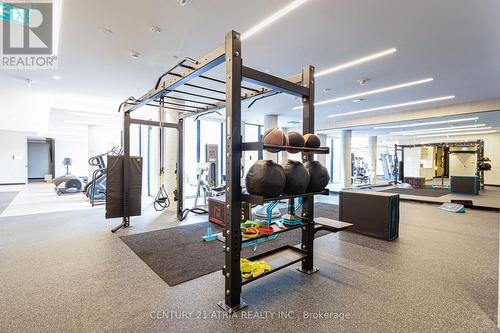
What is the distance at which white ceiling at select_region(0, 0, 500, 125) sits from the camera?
286 centimetres

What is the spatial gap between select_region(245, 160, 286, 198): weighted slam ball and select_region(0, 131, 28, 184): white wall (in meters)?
15.3

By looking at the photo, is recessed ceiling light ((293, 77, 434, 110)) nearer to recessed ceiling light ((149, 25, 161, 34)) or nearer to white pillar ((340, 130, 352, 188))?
white pillar ((340, 130, 352, 188))

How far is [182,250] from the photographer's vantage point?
10.9ft

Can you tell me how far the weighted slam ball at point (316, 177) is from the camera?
2.33 metres

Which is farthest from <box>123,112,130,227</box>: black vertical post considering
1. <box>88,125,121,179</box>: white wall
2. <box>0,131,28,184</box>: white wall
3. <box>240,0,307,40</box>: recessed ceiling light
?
<box>0,131,28,184</box>: white wall

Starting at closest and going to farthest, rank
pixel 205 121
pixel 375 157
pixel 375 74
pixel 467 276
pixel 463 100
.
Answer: pixel 467 276 < pixel 375 74 < pixel 463 100 < pixel 205 121 < pixel 375 157

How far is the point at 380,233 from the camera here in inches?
149

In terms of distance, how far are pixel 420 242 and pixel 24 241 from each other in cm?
629

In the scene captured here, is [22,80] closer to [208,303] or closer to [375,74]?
[208,303]

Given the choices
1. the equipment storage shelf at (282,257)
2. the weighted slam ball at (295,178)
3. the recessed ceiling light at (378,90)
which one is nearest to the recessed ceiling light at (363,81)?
the recessed ceiling light at (378,90)

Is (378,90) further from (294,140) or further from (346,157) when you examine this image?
(346,157)

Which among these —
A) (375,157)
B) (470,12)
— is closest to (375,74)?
(470,12)

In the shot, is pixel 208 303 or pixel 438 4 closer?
pixel 208 303

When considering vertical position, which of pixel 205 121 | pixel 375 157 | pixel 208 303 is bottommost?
pixel 208 303
